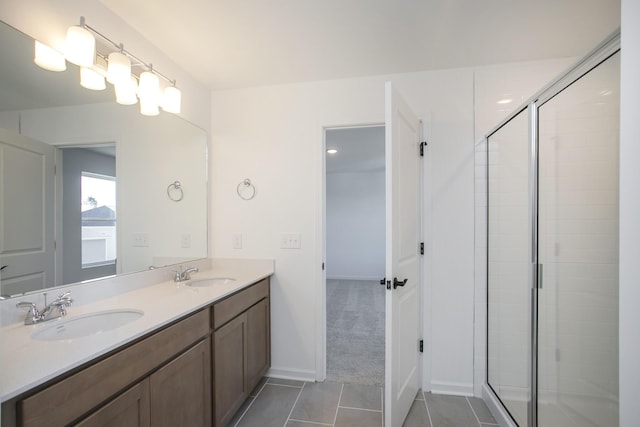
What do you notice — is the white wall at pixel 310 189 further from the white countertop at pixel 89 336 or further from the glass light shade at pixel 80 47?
the glass light shade at pixel 80 47

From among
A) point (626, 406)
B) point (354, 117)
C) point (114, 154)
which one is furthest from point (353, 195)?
point (626, 406)

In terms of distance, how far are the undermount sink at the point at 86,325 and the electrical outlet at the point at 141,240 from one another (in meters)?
0.53

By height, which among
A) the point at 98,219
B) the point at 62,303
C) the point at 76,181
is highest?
the point at 76,181

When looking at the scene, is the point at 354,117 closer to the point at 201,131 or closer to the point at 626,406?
the point at 201,131

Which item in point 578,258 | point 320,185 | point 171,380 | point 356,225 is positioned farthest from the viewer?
point 356,225

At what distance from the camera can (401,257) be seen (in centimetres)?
170

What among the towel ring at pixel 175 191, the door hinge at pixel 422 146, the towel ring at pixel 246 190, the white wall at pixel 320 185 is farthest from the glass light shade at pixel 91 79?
the door hinge at pixel 422 146

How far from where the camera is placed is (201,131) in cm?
229

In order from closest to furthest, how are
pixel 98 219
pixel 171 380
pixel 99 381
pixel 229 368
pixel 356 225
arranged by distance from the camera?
pixel 99 381
pixel 171 380
pixel 98 219
pixel 229 368
pixel 356 225

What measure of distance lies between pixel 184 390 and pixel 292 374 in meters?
1.14

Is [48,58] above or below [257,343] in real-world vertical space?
above

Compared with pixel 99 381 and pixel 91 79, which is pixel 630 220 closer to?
pixel 99 381

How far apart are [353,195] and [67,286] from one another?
205 inches

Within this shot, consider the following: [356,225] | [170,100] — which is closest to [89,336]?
[170,100]
